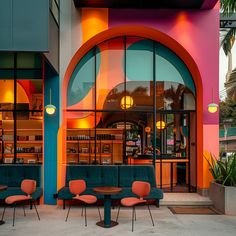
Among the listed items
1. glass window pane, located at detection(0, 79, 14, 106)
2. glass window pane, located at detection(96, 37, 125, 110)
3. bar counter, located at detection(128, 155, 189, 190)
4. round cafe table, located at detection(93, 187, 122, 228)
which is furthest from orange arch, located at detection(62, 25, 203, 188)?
round cafe table, located at detection(93, 187, 122, 228)

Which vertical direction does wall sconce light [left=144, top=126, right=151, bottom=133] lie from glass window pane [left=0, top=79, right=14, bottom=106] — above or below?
below

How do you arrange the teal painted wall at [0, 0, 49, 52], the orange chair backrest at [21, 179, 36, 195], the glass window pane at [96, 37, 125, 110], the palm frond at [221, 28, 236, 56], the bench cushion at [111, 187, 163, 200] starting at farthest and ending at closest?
the palm frond at [221, 28, 236, 56], the glass window pane at [96, 37, 125, 110], the bench cushion at [111, 187, 163, 200], the orange chair backrest at [21, 179, 36, 195], the teal painted wall at [0, 0, 49, 52]

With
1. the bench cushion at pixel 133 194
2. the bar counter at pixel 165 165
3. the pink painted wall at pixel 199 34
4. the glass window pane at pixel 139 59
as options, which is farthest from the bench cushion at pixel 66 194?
the pink painted wall at pixel 199 34

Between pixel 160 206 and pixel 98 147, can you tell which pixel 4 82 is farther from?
pixel 160 206

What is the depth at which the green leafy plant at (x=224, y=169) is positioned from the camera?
8422 millimetres

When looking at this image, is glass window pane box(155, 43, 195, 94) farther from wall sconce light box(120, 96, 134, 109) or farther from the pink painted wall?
wall sconce light box(120, 96, 134, 109)

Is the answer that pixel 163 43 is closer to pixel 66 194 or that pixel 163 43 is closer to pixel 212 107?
pixel 212 107

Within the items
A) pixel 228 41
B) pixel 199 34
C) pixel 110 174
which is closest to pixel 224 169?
pixel 110 174

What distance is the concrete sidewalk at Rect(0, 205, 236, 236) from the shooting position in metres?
6.47

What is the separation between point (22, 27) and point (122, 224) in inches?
183

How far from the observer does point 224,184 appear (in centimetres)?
851

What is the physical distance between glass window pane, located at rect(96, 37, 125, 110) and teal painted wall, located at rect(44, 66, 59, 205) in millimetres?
1410

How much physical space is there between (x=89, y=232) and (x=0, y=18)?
469 centimetres

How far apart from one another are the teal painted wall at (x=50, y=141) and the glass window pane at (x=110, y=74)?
141 cm
